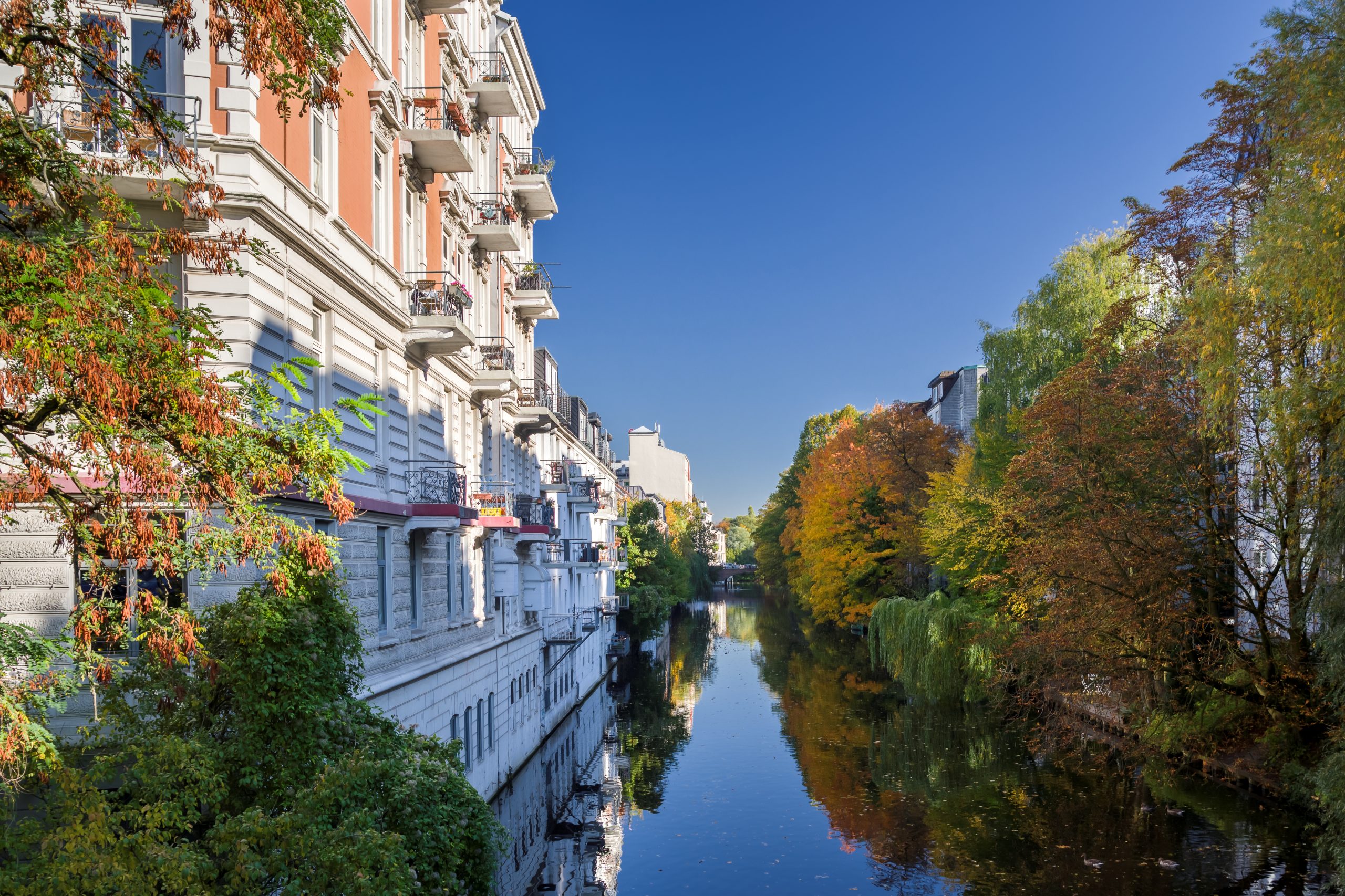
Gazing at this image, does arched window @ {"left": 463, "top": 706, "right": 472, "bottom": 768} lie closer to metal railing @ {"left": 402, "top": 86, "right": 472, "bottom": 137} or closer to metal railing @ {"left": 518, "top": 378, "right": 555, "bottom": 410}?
metal railing @ {"left": 518, "top": 378, "right": 555, "bottom": 410}

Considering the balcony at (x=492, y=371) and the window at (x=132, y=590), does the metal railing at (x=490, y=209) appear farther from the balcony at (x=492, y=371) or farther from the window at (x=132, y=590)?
the window at (x=132, y=590)

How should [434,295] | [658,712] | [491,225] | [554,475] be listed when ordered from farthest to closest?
[554,475], [658,712], [491,225], [434,295]

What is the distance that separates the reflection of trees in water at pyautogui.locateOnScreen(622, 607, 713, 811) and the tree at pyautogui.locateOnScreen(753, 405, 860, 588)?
19.3m

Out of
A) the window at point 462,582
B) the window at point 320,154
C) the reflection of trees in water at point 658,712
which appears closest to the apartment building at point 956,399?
the reflection of trees in water at point 658,712

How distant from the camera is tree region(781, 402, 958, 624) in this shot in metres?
48.6

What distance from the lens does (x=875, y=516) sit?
4997 cm

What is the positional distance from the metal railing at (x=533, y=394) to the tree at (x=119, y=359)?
73.1ft

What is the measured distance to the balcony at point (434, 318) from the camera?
1809 centimetres

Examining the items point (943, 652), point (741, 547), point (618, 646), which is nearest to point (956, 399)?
point (618, 646)

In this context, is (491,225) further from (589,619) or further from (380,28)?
(589,619)

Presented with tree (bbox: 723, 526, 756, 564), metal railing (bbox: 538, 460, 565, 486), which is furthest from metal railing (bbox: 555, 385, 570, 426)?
tree (bbox: 723, 526, 756, 564)

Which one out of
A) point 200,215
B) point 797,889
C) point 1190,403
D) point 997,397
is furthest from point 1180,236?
point 200,215

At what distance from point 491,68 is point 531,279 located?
6.60 meters

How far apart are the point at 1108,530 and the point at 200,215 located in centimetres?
1956
